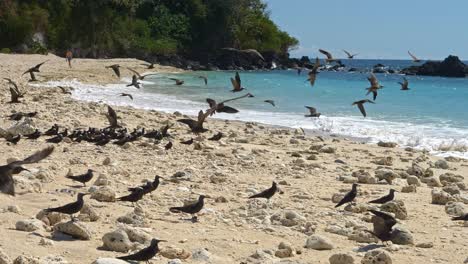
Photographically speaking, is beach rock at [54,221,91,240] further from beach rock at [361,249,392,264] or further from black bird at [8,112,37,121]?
black bird at [8,112,37,121]

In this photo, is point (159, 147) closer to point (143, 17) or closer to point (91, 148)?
point (91, 148)

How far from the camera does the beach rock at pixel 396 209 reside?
6.74 m

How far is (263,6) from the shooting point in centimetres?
6969

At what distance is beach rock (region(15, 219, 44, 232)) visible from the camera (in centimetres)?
489

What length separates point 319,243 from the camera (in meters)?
5.34

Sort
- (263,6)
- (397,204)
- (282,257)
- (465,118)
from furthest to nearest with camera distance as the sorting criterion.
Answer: (263,6) < (465,118) < (397,204) < (282,257)

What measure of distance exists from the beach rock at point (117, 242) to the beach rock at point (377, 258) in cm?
162

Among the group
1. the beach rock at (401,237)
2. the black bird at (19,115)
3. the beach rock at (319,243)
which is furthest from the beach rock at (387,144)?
the beach rock at (319,243)

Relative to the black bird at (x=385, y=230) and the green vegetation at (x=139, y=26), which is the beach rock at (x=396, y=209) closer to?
the black bird at (x=385, y=230)

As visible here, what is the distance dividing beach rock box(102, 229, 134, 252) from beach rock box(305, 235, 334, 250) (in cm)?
140

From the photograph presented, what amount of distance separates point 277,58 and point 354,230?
6647cm

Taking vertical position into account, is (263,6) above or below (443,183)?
above

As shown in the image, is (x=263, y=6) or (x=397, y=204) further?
(x=263, y=6)

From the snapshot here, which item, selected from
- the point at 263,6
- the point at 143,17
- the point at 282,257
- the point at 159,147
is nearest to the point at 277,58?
the point at 263,6
